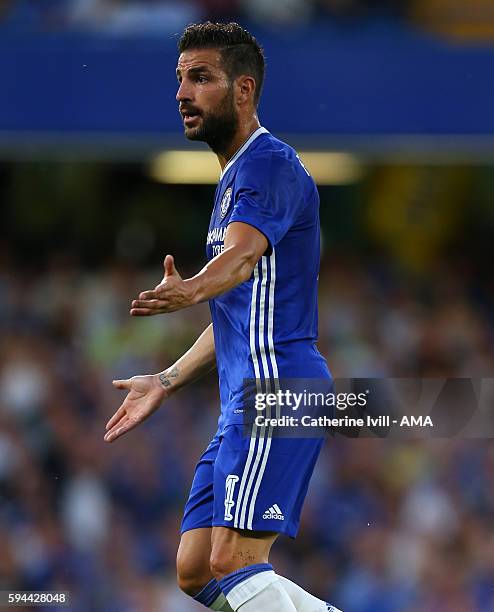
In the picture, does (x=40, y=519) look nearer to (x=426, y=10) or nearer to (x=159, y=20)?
(x=159, y=20)

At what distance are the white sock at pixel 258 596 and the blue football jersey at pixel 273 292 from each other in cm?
43

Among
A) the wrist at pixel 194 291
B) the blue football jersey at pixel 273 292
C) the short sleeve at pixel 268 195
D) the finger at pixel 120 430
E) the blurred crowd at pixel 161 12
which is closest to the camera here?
the wrist at pixel 194 291

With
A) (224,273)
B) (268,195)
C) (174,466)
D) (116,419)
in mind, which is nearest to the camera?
(224,273)

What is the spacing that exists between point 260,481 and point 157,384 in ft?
1.94

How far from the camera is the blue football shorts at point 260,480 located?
3373mm

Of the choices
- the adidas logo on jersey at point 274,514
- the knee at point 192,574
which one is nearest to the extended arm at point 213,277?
the adidas logo on jersey at point 274,514

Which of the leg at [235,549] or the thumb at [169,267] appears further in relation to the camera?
the leg at [235,549]

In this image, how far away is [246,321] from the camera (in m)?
3.49

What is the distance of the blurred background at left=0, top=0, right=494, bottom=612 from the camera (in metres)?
7.01

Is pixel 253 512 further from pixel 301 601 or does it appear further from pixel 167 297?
pixel 167 297

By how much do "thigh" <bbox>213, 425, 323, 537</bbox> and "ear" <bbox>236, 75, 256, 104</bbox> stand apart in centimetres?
93

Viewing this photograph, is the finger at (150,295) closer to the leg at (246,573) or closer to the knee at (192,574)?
the leg at (246,573)

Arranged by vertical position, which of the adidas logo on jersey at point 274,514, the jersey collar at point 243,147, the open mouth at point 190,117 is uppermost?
the open mouth at point 190,117

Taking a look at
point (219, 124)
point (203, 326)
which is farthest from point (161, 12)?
point (219, 124)
